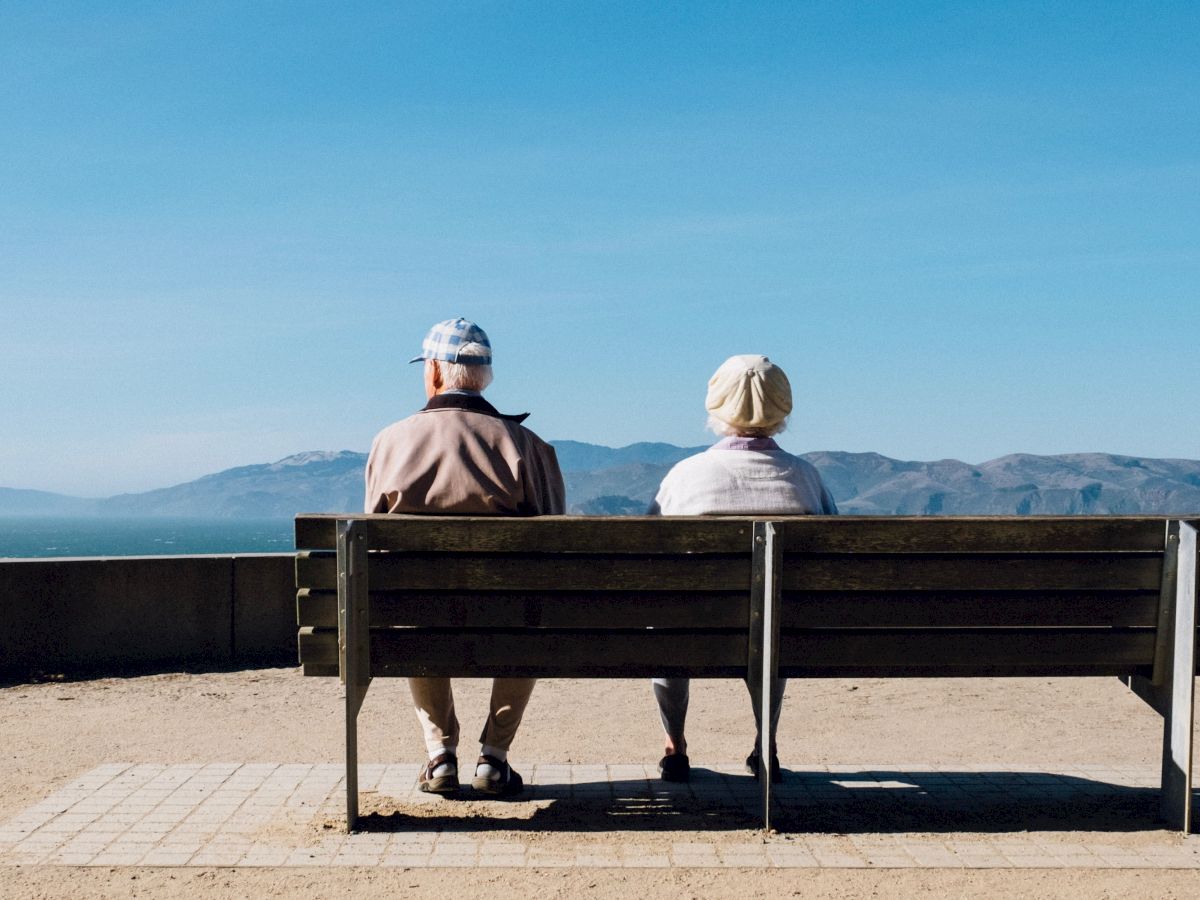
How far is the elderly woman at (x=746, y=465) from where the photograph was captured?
15.5 ft

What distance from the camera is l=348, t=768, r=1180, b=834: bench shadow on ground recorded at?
440cm

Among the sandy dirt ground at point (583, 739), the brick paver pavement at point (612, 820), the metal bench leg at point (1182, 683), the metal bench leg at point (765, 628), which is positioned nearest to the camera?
the sandy dirt ground at point (583, 739)

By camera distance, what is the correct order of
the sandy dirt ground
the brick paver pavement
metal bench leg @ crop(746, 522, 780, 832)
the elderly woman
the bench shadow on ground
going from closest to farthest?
the sandy dirt ground, the brick paver pavement, metal bench leg @ crop(746, 522, 780, 832), the bench shadow on ground, the elderly woman

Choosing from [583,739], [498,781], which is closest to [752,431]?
[498,781]

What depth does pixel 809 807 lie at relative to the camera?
4684 millimetres

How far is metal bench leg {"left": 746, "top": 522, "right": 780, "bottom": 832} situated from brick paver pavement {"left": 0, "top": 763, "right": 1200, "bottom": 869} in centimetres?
35

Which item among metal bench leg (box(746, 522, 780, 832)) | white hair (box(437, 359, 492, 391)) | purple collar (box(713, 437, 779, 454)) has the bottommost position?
metal bench leg (box(746, 522, 780, 832))

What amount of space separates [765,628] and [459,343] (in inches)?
62.8

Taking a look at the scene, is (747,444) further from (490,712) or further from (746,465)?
(490,712)

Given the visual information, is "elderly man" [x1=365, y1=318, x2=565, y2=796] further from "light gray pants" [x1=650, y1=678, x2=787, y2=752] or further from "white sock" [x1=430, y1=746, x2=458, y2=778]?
"light gray pants" [x1=650, y1=678, x2=787, y2=752]

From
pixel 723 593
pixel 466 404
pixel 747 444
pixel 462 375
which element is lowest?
pixel 723 593

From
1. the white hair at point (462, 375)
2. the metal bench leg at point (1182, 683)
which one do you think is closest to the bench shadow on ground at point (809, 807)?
the metal bench leg at point (1182, 683)

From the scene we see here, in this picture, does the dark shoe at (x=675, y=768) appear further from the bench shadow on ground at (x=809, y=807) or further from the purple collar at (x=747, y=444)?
the purple collar at (x=747, y=444)

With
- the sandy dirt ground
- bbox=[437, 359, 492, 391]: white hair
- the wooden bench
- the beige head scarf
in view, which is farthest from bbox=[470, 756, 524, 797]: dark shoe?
the beige head scarf
